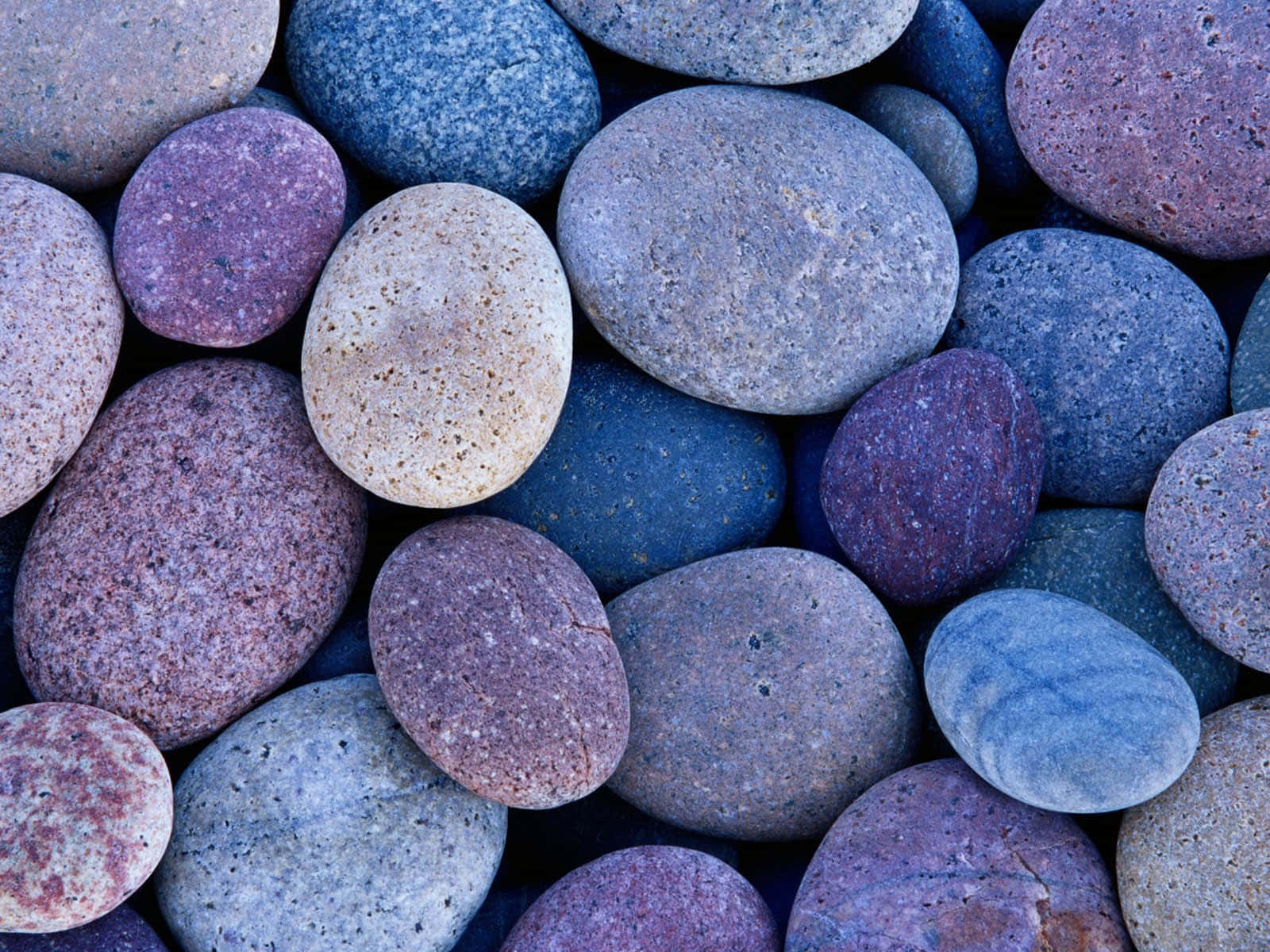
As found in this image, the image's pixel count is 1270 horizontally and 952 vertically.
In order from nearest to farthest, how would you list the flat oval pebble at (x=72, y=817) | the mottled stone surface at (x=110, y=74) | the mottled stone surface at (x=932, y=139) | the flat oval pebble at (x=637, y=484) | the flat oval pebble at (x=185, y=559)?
the flat oval pebble at (x=72, y=817) < the flat oval pebble at (x=185, y=559) < the mottled stone surface at (x=110, y=74) < the flat oval pebble at (x=637, y=484) < the mottled stone surface at (x=932, y=139)

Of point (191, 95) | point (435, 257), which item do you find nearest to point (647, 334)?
point (435, 257)

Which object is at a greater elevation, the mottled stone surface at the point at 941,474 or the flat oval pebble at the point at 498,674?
the mottled stone surface at the point at 941,474

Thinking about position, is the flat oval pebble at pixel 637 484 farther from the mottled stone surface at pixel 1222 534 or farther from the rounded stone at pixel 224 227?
the mottled stone surface at pixel 1222 534

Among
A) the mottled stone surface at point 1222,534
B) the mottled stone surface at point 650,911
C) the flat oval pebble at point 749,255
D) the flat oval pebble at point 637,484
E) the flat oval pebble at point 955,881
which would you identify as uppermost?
the flat oval pebble at point 749,255

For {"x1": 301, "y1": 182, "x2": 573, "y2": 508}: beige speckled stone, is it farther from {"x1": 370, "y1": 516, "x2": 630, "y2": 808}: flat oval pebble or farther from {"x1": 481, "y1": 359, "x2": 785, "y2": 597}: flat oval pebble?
{"x1": 481, "y1": 359, "x2": 785, "y2": 597}: flat oval pebble

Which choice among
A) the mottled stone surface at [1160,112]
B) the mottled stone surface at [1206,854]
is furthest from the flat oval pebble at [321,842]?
the mottled stone surface at [1160,112]

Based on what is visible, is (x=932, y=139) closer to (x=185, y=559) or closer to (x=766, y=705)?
(x=766, y=705)

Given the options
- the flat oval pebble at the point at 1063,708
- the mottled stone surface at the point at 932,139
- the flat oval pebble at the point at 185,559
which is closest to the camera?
the flat oval pebble at the point at 1063,708
